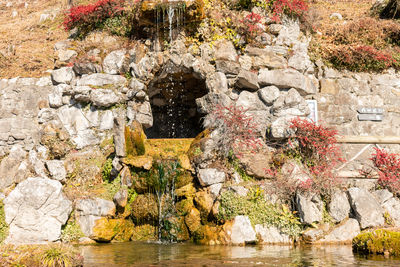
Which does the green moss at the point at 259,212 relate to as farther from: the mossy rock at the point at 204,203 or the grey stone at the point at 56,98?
the grey stone at the point at 56,98

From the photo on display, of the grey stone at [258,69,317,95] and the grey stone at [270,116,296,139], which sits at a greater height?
the grey stone at [258,69,317,95]

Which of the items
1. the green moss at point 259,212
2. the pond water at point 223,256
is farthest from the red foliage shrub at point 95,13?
the pond water at point 223,256

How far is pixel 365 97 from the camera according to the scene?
12.8 metres

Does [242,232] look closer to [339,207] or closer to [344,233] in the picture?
[344,233]

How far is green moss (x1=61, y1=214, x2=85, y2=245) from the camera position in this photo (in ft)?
30.1

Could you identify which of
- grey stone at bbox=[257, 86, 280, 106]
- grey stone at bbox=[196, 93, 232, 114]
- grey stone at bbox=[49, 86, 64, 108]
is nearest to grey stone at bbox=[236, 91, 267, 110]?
grey stone at bbox=[257, 86, 280, 106]

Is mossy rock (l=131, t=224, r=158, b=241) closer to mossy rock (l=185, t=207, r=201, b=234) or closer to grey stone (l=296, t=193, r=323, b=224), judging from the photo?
mossy rock (l=185, t=207, r=201, b=234)

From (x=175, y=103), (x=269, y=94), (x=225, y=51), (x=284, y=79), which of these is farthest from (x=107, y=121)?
(x=284, y=79)

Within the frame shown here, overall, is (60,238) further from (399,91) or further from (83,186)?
(399,91)

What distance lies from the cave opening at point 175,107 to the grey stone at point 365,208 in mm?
7230

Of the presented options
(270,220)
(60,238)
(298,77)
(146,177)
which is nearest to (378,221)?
(270,220)

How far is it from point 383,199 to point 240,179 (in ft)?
13.2

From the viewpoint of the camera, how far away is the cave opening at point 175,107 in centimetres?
1495

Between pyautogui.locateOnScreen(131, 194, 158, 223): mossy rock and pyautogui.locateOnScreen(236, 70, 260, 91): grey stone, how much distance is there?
4734mm
